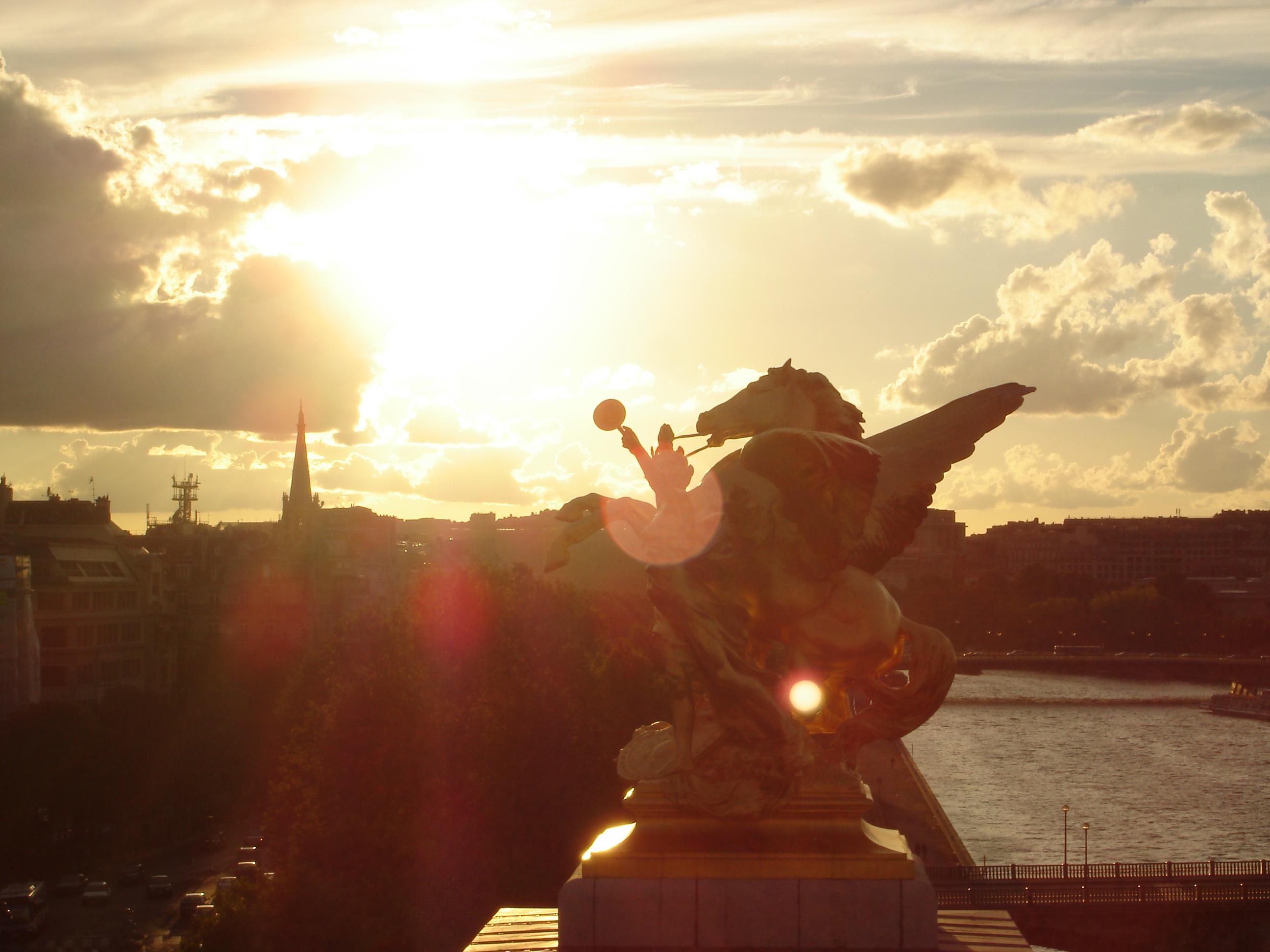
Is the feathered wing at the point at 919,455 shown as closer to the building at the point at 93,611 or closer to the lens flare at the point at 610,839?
the lens flare at the point at 610,839

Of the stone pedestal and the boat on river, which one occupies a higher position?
the boat on river

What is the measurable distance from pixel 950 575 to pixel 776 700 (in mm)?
151299

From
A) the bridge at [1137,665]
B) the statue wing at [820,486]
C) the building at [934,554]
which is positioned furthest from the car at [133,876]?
the building at [934,554]

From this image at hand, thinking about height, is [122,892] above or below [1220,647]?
below

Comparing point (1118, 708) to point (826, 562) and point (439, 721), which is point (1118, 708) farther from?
point (826, 562)

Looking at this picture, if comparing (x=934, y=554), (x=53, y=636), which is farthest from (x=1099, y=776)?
(x=934, y=554)

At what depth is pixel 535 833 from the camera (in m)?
23.0

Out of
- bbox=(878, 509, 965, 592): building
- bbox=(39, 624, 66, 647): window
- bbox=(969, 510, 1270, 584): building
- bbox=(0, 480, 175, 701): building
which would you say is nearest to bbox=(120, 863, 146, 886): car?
bbox=(0, 480, 175, 701): building

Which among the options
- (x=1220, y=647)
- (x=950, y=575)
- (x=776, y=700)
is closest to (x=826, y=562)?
(x=776, y=700)

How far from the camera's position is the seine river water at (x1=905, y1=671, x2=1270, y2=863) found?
3875cm

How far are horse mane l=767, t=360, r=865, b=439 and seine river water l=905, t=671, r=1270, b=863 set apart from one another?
27.3m

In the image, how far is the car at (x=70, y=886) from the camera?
3238 cm

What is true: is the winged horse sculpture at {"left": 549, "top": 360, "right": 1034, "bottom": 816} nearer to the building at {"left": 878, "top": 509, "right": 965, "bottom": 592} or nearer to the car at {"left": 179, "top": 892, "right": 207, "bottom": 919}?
the car at {"left": 179, "top": 892, "right": 207, "bottom": 919}

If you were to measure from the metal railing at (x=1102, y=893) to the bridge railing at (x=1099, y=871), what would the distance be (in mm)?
211
